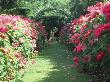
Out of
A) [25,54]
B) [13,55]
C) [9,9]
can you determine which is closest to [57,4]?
[9,9]

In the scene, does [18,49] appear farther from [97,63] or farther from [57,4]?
[57,4]

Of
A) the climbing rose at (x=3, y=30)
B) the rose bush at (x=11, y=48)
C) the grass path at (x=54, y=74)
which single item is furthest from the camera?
the climbing rose at (x=3, y=30)

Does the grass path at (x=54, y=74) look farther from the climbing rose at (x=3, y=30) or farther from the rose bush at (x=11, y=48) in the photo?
the climbing rose at (x=3, y=30)

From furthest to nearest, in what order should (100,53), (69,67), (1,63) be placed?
(69,67) → (1,63) → (100,53)

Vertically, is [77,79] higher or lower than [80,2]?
lower

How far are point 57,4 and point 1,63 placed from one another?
35.8 meters

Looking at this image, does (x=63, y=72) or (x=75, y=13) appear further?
(x=75, y=13)

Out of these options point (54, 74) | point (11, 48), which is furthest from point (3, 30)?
point (54, 74)

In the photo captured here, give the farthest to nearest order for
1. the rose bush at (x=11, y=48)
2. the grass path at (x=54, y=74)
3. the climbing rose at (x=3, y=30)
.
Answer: the climbing rose at (x=3, y=30) < the grass path at (x=54, y=74) < the rose bush at (x=11, y=48)

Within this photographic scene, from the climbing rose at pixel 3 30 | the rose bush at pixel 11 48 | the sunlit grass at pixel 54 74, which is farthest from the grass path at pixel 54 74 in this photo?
the climbing rose at pixel 3 30

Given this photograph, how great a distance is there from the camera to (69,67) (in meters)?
12.4

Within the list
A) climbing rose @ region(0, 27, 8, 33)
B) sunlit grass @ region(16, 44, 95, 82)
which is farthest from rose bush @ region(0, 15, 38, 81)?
sunlit grass @ region(16, 44, 95, 82)

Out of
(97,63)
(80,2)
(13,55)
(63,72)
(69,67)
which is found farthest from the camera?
(80,2)

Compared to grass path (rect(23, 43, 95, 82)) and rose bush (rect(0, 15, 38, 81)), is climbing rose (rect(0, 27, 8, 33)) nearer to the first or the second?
rose bush (rect(0, 15, 38, 81))
